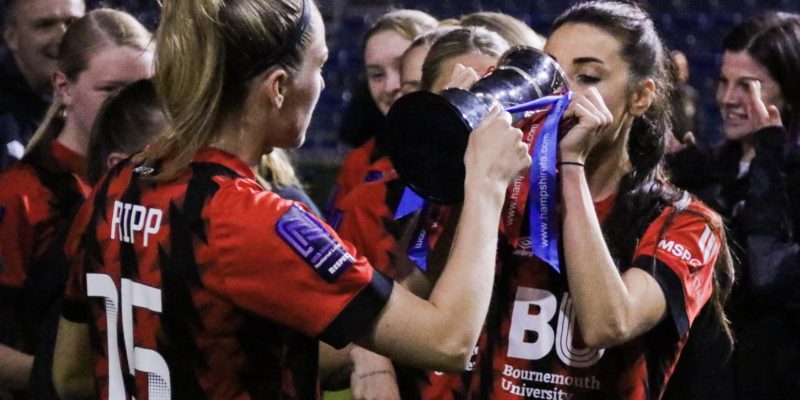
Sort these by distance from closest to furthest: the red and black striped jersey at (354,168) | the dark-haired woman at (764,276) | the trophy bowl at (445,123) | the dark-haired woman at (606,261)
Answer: the trophy bowl at (445,123) < the dark-haired woman at (606,261) < the dark-haired woman at (764,276) < the red and black striped jersey at (354,168)

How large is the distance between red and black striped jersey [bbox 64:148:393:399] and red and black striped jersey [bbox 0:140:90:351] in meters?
0.83

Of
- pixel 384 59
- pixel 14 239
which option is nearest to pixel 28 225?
pixel 14 239

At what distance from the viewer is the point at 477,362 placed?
2291 mm

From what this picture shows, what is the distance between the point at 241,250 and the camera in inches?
68.2

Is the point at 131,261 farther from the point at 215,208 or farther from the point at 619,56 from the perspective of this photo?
the point at 619,56

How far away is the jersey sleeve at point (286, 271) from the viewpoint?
1.73m

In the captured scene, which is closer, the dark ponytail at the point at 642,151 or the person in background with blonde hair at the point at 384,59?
the dark ponytail at the point at 642,151

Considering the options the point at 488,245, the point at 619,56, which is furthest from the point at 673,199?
the point at 488,245

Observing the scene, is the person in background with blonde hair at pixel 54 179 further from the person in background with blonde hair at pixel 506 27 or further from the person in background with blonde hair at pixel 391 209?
the person in background with blonde hair at pixel 506 27

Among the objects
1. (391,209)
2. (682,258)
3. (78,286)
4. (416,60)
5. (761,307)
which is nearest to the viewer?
(78,286)

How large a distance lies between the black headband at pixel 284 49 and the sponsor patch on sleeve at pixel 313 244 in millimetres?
234

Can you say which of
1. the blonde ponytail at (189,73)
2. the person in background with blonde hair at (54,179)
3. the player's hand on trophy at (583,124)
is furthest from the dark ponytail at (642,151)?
the person in background with blonde hair at (54,179)

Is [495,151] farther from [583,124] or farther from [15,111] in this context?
[15,111]

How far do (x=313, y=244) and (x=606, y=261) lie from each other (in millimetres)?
613
